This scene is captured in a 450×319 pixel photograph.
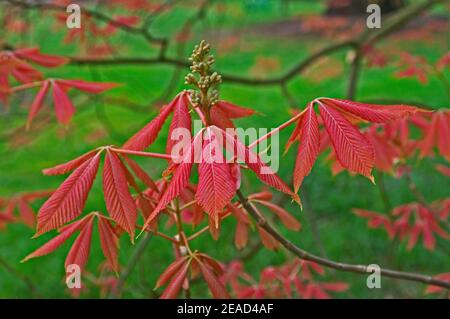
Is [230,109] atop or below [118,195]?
atop

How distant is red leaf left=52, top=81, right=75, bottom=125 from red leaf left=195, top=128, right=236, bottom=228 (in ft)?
2.12

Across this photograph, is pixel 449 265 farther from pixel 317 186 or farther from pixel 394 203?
pixel 317 186

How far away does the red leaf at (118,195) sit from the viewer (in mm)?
769

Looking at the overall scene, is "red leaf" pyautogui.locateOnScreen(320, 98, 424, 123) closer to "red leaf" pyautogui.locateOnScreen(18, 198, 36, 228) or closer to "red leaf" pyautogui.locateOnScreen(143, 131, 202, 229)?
"red leaf" pyautogui.locateOnScreen(143, 131, 202, 229)

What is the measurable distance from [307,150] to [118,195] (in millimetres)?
235

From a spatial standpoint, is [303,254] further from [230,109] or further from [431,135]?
[431,135]

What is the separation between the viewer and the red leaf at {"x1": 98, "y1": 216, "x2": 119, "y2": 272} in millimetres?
874

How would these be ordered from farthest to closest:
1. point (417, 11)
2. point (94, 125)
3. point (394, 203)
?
point (94, 125) < point (394, 203) < point (417, 11)

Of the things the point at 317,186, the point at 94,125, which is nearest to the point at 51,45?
the point at 94,125

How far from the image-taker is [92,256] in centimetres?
271

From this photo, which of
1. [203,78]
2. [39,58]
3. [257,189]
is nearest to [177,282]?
[203,78]

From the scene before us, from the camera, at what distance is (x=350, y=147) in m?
0.75

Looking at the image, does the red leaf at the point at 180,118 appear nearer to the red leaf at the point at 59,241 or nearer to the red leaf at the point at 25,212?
the red leaf at the point at 59,241
